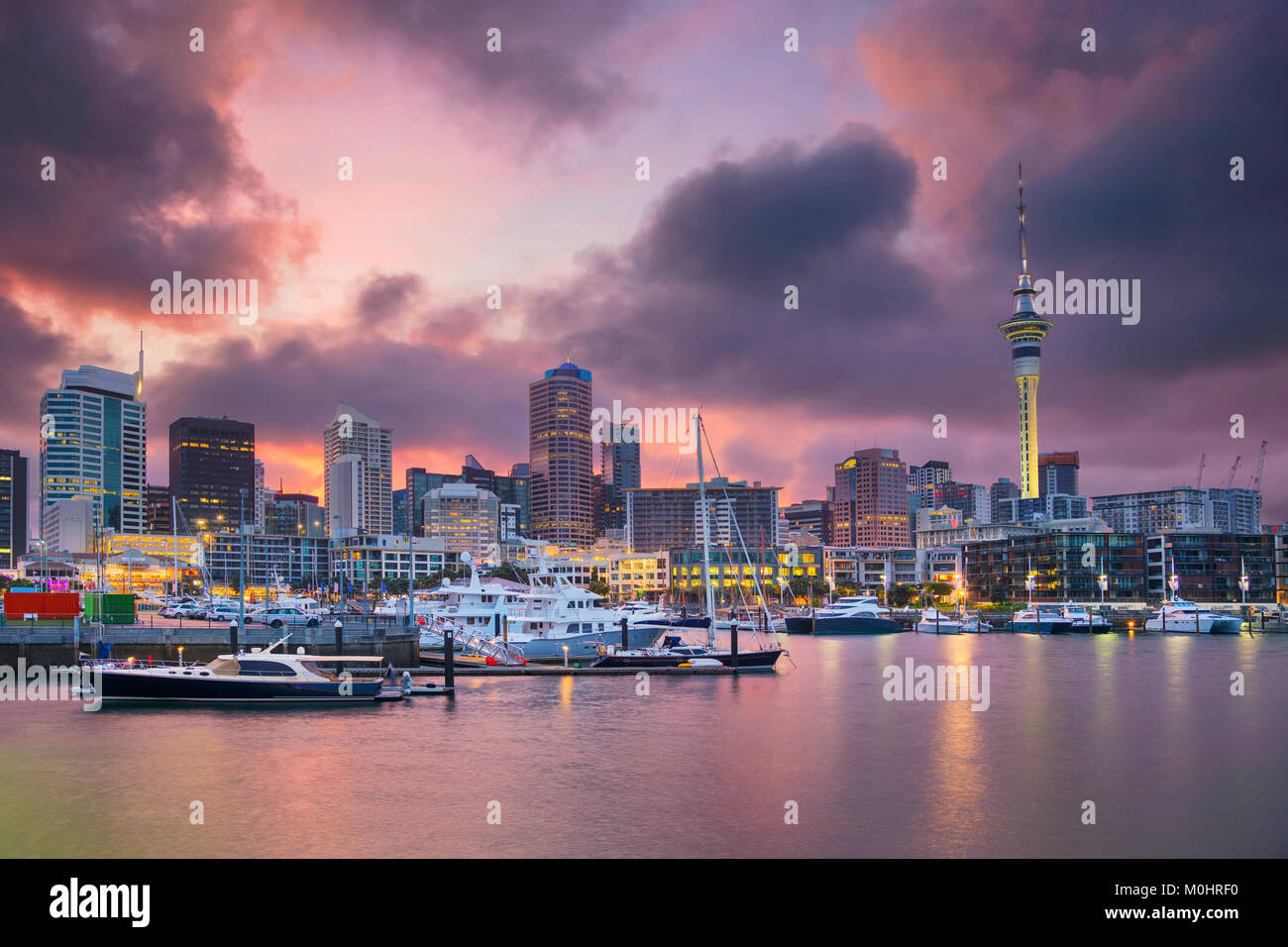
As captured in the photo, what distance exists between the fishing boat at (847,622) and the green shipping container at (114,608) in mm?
100202

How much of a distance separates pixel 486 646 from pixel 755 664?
21.1 meters

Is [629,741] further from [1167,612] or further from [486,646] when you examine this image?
[1167,612]

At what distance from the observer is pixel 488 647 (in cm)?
7400

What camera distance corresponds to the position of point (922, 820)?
3209cm

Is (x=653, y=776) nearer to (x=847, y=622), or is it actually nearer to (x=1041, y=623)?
(x=847, y=622)

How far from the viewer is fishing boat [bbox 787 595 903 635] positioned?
150 m

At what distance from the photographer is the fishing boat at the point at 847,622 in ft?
492

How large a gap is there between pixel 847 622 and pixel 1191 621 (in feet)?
169
